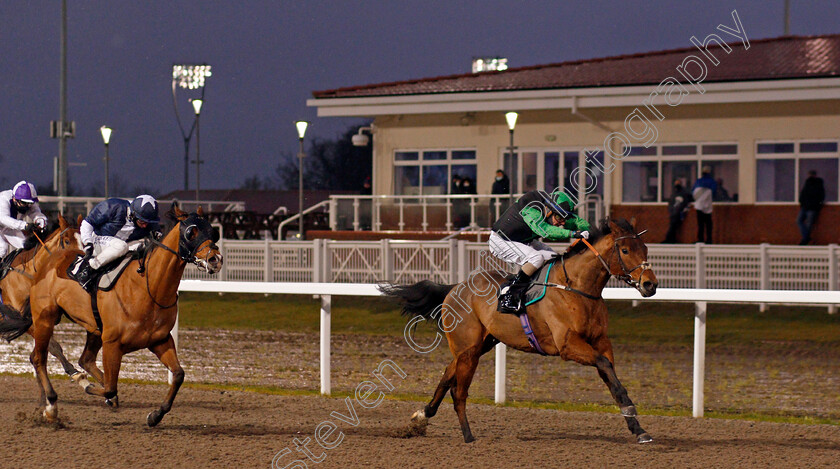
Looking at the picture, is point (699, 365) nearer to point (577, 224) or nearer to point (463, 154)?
point (577, 224)

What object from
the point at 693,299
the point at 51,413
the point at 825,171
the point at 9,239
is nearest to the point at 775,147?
the point at 825,171

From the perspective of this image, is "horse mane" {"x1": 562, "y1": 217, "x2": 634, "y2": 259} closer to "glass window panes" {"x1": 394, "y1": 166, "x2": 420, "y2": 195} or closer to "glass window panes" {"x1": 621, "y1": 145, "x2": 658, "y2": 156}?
"glass window panes" {"x1": 621, "y1": 145, "x2": 658, "y2": 156}

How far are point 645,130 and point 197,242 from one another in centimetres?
1422

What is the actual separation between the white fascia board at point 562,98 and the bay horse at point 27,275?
12.4 meters

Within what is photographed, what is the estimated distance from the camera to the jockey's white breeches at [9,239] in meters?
8.31

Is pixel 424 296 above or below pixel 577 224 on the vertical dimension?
below

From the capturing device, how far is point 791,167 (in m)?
18.1

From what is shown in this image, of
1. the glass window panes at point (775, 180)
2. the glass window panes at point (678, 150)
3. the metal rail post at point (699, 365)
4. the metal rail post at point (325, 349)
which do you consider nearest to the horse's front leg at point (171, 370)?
the metal rail post at point (325, 349)

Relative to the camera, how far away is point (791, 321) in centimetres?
1185

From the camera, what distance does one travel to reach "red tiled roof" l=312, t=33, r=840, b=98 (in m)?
18.3

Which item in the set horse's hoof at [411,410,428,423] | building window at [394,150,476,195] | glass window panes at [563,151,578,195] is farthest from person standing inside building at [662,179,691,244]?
horse's hoof at [411,410,428,423]

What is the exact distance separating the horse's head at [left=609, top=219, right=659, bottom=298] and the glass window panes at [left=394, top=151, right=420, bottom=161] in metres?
15.5

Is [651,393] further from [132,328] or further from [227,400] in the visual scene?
[132,328]

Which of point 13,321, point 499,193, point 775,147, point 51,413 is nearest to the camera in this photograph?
point 51,413
